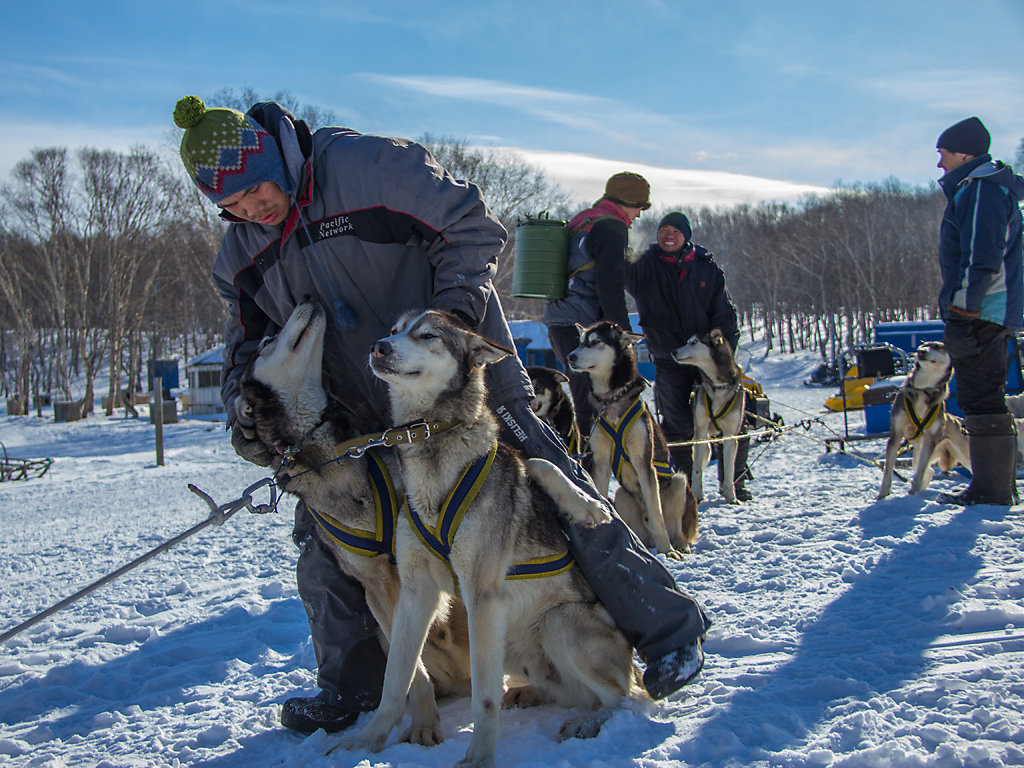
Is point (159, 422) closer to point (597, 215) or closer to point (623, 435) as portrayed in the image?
point (597, 215)

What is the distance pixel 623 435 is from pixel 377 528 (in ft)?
9.27

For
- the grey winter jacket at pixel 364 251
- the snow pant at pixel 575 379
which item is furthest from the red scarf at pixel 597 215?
the grey winter jacket at pixel 364 251

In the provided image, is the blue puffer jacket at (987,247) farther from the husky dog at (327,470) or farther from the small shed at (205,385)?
the small shed at (205,385)

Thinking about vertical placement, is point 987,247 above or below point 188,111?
below

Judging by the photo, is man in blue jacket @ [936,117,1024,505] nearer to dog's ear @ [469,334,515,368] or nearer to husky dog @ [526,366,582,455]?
husky dog @ [526,366,582,455]

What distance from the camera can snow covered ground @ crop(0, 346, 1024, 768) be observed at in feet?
6.89

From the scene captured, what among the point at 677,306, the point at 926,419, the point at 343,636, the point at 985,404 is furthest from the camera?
the point at 677,306

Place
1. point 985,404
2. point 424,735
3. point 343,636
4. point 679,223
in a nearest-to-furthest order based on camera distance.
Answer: point 424,735 → point 343,636 → point 985,404 → point 679,223

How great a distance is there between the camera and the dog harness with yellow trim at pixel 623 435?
Result: 497cm

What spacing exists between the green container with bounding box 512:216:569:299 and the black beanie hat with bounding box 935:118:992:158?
2783mm

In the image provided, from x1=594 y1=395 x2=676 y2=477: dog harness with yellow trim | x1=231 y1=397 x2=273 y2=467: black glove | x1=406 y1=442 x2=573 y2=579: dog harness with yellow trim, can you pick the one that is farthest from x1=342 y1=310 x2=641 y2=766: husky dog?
x1=594 y1=395 x2=676 y2=477: dog harness with yellow trim

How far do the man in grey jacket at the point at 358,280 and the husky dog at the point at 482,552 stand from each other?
12 cm

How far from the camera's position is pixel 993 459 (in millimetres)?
5012

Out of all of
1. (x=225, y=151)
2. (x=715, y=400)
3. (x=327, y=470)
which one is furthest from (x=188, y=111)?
(x=715, y=400)
